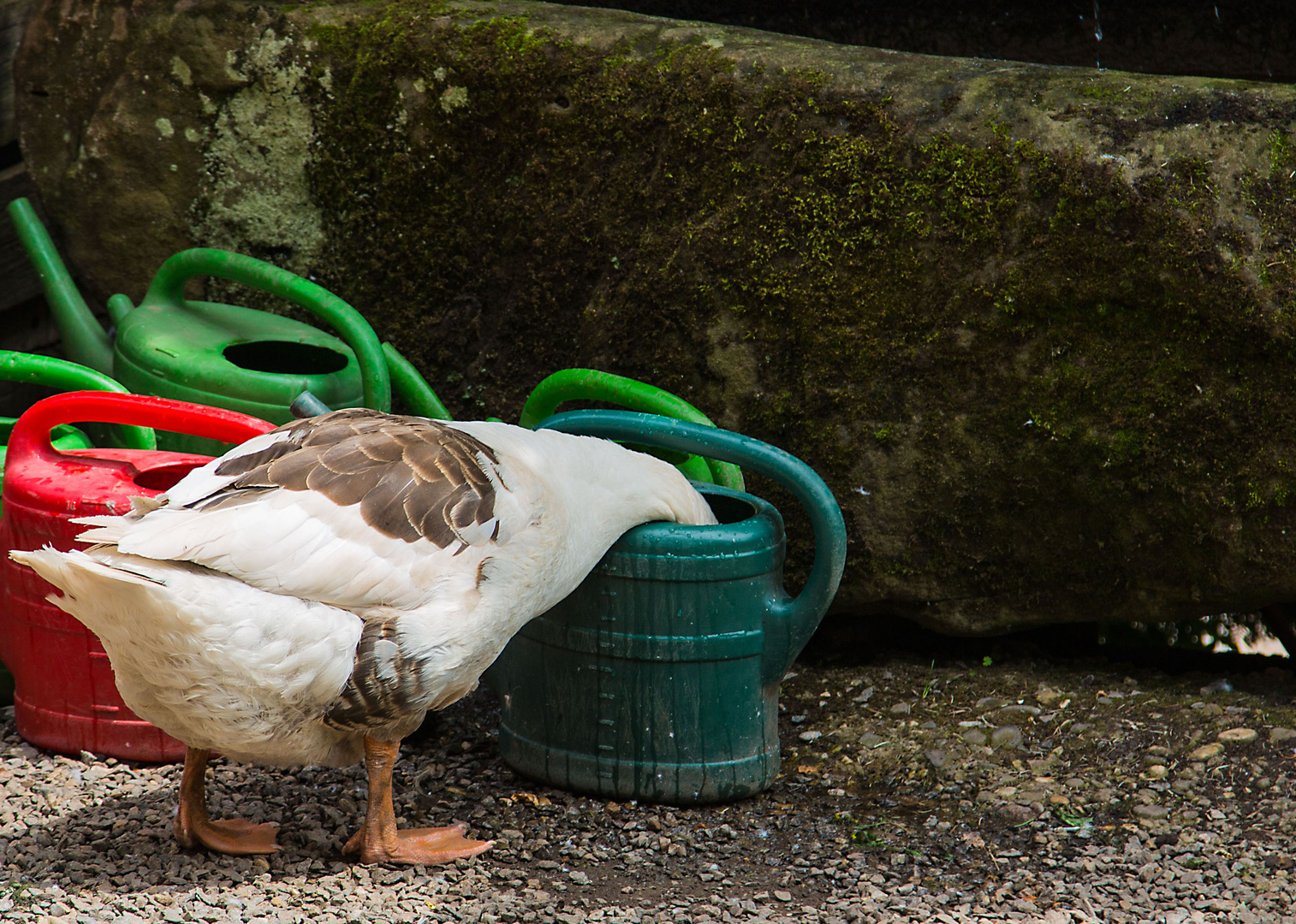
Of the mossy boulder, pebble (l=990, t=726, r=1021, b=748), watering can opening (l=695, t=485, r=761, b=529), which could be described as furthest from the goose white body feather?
pebble (l=990, t=726, r=1021, b=748)

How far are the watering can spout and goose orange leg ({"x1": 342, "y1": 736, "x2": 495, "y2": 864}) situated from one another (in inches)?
81.6

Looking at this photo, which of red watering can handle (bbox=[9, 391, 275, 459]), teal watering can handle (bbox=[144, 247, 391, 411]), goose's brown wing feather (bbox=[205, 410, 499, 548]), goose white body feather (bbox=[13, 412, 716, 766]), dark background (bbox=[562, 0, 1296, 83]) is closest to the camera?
goose white body feather (bbox=[13, 412, 716, 766])

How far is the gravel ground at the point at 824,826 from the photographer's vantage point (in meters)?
2.50

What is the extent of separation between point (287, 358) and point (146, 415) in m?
1.16

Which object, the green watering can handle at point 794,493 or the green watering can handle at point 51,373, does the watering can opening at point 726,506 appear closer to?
the green watering can handle at point 794,493

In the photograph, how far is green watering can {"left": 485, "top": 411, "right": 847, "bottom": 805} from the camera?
2.86 meters

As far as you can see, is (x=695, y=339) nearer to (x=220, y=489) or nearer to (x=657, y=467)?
(x=657, y=467)

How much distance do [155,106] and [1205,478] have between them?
348 centimetres

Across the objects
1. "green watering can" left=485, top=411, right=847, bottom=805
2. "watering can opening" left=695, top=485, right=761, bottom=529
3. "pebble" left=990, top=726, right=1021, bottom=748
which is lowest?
"pebble" left=990, top=726, right=1021, bottom=748

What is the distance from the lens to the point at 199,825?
2.57 meters

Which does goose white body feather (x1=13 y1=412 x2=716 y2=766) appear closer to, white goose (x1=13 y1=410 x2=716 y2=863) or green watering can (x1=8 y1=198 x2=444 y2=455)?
white goose (x1=13 y1=410 x2=716 y2=863)

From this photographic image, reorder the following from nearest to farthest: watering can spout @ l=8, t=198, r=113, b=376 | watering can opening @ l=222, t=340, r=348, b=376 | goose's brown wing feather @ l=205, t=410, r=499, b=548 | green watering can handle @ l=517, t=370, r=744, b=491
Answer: goose's brown wing feather @ l=205, t=410, r=499, b=548 < green watering can handle @ l=517, t=370, r=744, b=491 < watering can opening @ l=222, t=340, r=348, b=376 < watering can spout @ l=8, t=198, r=113, b=376

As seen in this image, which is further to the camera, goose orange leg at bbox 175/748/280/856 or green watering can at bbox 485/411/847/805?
green watering can at bbox 485/411/847/805

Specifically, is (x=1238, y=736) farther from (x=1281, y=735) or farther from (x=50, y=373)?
(x=50, y=373)
